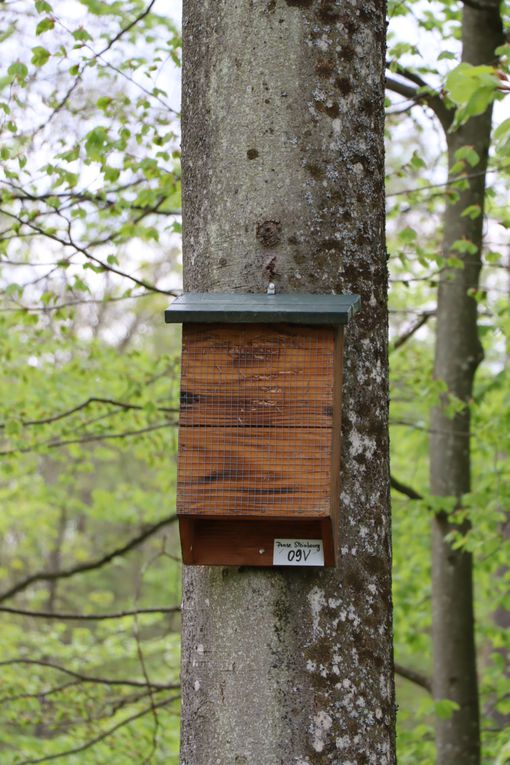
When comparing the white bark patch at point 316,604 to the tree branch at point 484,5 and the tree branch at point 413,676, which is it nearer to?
the tree branch at point 413,676

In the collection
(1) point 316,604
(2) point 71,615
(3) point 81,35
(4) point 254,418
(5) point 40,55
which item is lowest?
(2) point 71,615

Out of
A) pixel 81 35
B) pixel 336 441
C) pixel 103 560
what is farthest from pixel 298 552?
pixel 103 560

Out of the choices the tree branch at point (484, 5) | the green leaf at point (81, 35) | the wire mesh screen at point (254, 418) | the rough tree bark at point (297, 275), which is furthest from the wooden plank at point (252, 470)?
the tree branch at point (484, 5)

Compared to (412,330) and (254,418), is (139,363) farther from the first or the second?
(254,418)

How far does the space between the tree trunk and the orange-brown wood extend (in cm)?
400

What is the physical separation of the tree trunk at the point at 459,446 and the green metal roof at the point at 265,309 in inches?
156

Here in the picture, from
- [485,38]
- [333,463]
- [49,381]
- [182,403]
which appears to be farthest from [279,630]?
[49,381]

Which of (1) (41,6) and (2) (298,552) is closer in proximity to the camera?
(2) (298,552)

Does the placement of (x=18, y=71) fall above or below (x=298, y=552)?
above

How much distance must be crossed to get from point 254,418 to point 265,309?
233mm

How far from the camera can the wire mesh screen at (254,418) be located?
195 centimetres

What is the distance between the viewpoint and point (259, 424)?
78.2 inches

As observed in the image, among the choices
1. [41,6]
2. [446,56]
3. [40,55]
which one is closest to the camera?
[41,6]

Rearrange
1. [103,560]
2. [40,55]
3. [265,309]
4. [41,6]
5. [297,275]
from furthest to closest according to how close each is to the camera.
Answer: [103,560], [40,55], [41,6], [297,275], [265,309]
